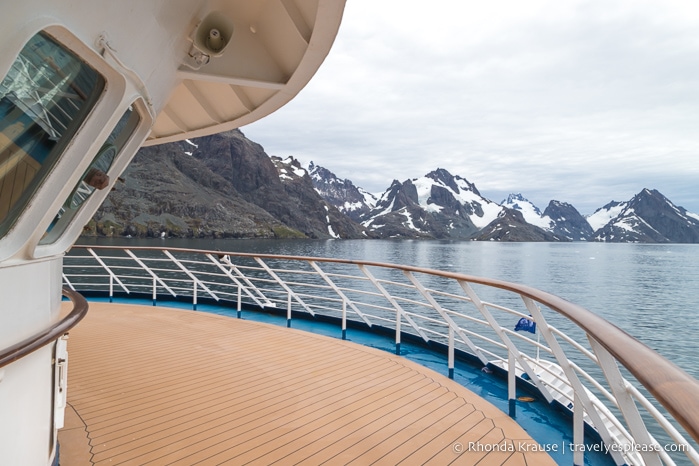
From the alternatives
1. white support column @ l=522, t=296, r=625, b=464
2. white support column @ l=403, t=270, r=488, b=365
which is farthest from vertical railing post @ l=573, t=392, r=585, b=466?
white support column @ l=403, t=270, r=488, b=365

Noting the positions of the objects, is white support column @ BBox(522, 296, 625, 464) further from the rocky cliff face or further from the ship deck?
the rocky cliff face

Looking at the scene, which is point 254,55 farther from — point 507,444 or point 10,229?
point 507,444

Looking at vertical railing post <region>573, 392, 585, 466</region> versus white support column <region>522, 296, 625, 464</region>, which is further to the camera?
vertical railing post <region>573, 392, 585, 466</region>

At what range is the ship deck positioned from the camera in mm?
2467

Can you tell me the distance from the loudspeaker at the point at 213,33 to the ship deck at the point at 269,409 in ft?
7.29

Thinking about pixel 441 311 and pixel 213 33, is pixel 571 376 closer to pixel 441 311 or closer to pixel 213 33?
pixel 441 311

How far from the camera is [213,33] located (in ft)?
7.23

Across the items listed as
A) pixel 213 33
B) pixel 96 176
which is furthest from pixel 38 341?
pixel 213 33

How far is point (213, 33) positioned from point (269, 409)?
7.98 feet

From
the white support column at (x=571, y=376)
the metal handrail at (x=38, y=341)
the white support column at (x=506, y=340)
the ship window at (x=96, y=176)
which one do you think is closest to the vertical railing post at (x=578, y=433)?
the white support column at (x=571, y=376)

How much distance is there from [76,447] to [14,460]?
980 mm

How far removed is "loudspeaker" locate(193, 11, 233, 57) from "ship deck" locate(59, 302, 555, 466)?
2.22m

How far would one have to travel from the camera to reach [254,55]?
9.25 feet

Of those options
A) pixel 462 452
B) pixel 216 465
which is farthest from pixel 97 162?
pixel 462 452
